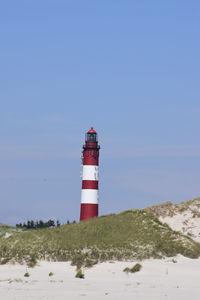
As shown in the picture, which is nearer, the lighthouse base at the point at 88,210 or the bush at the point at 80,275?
the bush at the point at 80,275

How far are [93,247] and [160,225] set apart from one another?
634cm

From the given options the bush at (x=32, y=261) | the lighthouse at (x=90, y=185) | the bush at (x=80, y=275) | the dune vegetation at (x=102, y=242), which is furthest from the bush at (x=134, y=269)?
the lighthouse at (x=90, y=185)

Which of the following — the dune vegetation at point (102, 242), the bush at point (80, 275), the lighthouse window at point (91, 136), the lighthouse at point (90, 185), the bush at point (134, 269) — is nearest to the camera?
the bush at point (80, 275)

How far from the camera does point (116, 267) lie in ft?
138

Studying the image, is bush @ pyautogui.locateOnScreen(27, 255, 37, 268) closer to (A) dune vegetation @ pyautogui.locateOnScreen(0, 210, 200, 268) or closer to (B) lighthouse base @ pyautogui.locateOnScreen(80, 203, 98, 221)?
(A) dune vegetation @ pyautogui.locateOnScreen(0, 210, 200, 268)

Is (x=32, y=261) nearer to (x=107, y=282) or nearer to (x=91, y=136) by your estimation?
(x=107, y=282)

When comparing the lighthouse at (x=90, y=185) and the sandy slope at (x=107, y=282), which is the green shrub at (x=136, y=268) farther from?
the lighthouse at (x=90, y=185)

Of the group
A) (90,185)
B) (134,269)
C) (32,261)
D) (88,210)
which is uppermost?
(90,185)

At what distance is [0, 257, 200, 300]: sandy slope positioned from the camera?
28.2 meters

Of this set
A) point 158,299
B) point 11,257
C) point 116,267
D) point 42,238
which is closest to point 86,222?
point 42,238

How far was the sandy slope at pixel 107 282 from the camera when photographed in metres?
28.2

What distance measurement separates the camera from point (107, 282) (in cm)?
3566

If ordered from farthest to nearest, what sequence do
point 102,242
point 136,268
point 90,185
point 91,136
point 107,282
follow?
1. point 91,136
2. point 90,185
3. point 102,242
4. point 136,268
5. point 107,282

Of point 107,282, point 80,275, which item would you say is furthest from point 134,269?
point 107,282
